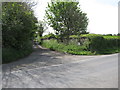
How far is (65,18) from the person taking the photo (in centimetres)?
2314

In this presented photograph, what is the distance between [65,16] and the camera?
22.8 metres

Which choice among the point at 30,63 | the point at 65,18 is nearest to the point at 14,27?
the point at 30,63

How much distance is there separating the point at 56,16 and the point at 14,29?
12.2 meters

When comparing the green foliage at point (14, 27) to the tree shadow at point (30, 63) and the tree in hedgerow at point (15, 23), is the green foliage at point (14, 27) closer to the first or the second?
the tree in hedgerow at point (15, 23)

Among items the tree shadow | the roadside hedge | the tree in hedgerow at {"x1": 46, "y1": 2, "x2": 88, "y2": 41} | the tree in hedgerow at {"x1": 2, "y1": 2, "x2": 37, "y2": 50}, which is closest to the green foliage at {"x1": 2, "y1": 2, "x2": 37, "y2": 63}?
the tree in hedgerow at {"x1": 2, "y1": 2, "x2": 37, "y2": 50}

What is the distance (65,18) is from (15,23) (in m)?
11.6

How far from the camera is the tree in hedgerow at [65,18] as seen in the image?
22.8 m

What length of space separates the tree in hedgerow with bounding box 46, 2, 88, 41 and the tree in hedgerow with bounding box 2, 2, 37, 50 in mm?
9228

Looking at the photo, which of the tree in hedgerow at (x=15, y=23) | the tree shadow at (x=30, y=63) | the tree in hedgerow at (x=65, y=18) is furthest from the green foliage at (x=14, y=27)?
the tree in hedgerow at (x=65, y=18)

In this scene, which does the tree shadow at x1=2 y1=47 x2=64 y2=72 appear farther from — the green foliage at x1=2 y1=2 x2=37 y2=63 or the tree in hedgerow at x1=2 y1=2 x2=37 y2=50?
the tree in hedgerow at x1=2 y1=2 x2=37 y2=50

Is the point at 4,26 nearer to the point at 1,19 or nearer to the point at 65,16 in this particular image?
the point at 1,19

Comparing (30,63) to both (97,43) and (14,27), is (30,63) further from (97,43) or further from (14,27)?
(97,43)

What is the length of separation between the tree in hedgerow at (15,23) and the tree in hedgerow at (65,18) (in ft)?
30.3

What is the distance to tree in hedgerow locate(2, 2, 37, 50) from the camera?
12.3m
